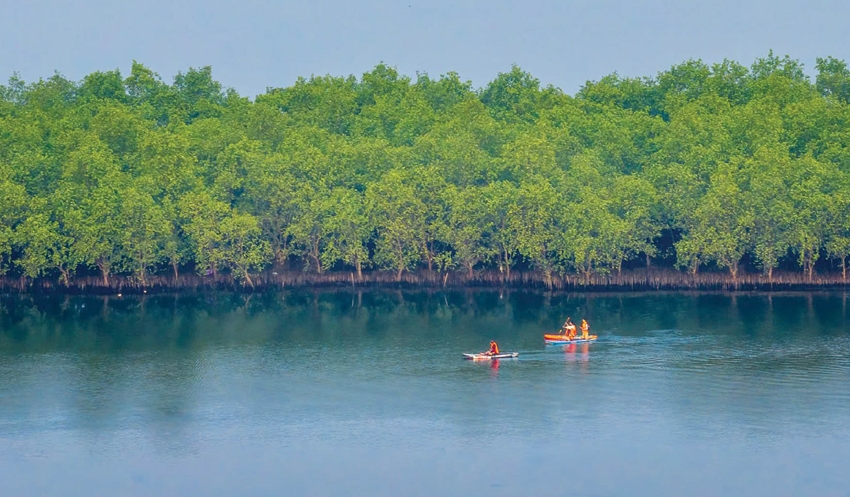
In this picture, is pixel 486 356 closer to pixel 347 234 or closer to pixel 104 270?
pixel 347 234

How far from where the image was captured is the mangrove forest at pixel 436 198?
78.6 m

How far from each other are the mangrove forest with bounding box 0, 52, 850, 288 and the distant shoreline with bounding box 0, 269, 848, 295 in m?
0.26

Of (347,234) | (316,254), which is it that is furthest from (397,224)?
(316,254)

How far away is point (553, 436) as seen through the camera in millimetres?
48562

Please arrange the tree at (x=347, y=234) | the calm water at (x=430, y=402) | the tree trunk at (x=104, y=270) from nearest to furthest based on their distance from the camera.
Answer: the calm water at (x=430, y=402) → the tree trunk at (x=104, y=270) → the tree at (x=347, y=234)

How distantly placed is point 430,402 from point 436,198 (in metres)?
31.8

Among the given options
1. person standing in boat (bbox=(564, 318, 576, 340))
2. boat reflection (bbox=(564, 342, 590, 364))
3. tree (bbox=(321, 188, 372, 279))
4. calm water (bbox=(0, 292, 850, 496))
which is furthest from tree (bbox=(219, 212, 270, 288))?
boat reflection (bbox=(564, 342, 590, 364))

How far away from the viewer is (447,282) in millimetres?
82312

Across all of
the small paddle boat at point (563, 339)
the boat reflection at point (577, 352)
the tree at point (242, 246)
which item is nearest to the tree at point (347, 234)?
the tree at point (242, 246)

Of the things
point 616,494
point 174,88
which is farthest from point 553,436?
point 174,88

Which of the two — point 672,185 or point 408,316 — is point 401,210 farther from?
point 672,185

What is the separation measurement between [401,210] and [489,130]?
1303 centimetres

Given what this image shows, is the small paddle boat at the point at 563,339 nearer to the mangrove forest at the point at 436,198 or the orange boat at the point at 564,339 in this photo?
the orange boat at the point at 564,339

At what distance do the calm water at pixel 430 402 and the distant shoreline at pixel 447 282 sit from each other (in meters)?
3.28
